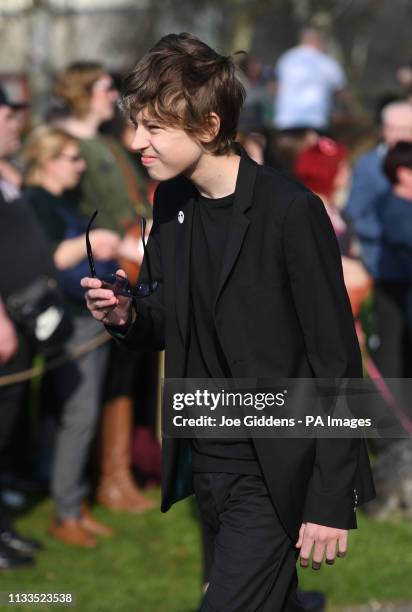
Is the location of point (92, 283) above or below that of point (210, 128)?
below

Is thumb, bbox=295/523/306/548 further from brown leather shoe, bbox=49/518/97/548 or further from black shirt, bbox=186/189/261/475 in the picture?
brown leather shoe, bbox=49/518/97/548

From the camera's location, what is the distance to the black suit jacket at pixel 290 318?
10.1 feet

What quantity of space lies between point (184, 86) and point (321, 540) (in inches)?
50.7

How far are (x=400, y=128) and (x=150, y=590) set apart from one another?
3768 mm

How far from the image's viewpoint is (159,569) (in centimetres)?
576

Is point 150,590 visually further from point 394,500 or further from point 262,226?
point 262,226

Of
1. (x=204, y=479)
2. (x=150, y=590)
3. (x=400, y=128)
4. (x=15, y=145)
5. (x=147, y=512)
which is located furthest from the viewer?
(x=400, y=128)

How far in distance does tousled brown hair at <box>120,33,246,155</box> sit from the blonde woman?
2807mm

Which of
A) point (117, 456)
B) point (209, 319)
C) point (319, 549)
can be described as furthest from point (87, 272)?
point (319, 549)

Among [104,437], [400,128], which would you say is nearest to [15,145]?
[104,437]

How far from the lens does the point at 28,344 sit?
5699 millimetres

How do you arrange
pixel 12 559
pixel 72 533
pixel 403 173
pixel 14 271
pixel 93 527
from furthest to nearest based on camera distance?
pixel 403 173 < pixel 93 527 < pixel 72 533 < pixel 12 559 < pixel 14 271

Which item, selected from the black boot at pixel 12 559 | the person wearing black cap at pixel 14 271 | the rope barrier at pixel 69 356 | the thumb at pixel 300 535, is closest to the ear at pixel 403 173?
the rope barrier at pixel 69 356

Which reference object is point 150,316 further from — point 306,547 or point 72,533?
point 72,533
